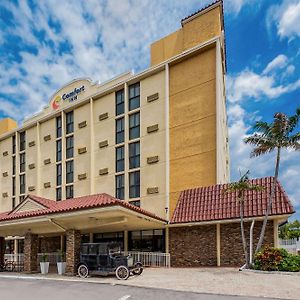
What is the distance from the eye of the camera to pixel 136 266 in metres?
17.1

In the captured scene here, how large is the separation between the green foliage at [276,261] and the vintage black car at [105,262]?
6.34 m

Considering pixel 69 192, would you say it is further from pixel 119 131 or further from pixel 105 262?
pixel 105 262

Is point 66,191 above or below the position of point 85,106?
below

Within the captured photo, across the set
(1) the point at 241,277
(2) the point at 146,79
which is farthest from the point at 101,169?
(1) the point at 241,277

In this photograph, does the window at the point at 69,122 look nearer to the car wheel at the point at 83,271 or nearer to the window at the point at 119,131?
the window at the point at 119,131

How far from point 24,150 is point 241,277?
1165 inches

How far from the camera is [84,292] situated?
39.9 feet

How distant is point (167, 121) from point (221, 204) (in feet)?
26.4

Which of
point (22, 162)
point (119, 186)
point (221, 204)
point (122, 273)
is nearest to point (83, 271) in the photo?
point (122, 273)

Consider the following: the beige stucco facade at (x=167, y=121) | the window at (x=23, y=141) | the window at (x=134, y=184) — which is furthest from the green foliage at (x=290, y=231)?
the window at (x=23, y=141)

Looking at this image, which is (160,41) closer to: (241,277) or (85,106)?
(85,106)

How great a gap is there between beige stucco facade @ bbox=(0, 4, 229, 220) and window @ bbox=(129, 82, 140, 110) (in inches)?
14.6

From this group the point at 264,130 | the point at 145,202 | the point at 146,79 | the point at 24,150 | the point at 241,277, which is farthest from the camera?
the point at 24,150

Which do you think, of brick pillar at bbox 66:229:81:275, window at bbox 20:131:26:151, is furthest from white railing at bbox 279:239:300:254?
window at bbox 20:131:26:151
